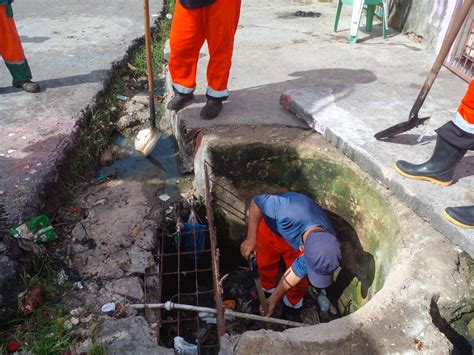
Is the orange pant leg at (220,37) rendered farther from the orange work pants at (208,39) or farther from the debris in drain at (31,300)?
the debris in drain at (31,300)

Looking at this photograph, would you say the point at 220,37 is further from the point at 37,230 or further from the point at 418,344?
the point at 418,344

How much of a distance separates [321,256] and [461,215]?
83 cm

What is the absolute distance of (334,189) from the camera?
310cm

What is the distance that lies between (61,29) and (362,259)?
536 cm

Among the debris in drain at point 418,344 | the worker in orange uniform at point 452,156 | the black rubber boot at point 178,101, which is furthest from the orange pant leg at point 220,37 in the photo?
the debris in drain at point 418,344

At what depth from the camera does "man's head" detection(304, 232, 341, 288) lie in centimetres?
236

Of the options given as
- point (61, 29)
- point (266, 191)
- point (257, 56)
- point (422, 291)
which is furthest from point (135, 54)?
point (422, 291)

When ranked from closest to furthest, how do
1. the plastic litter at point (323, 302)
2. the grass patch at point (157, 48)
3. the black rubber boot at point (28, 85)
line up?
the plastic litter at point (323, 302), the black rubber boot at point (28, 85), the grass patch at point (157, 48)

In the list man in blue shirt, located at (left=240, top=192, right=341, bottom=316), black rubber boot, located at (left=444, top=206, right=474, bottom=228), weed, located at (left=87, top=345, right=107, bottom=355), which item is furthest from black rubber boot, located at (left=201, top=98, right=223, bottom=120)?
weed, located at (left=87, top=345, right=107, bottom=355)

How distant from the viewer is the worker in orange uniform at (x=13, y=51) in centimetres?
382

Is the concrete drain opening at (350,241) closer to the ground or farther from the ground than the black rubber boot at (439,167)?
closer to the ground

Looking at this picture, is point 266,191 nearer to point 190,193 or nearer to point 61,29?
point 190,193

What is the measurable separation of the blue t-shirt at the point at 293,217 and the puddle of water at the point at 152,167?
1.01 m

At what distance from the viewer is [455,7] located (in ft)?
14.4
